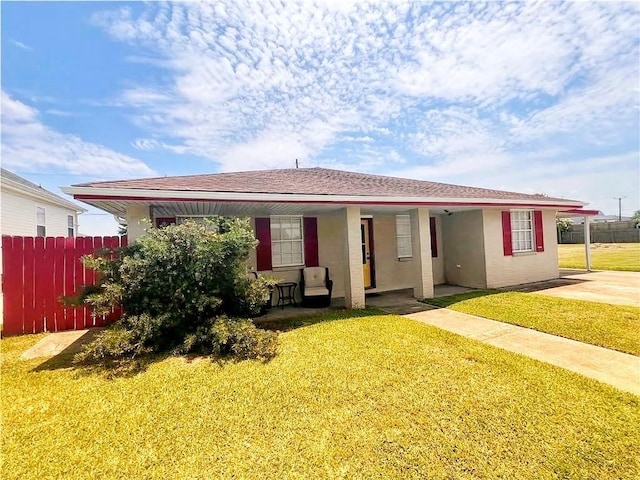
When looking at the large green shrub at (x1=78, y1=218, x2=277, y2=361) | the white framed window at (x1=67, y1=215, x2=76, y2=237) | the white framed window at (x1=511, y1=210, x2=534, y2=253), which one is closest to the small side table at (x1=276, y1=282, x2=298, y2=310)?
the large green shrub at (x1=78, y1=218, x2=277, y2=361)

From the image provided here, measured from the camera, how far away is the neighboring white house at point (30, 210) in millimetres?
A: 12047

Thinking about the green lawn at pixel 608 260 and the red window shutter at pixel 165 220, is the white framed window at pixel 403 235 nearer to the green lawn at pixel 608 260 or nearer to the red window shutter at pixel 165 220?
the red window shutter at pixel 165 220

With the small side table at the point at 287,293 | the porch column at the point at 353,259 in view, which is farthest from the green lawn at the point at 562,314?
the small side table at the point at 287,293

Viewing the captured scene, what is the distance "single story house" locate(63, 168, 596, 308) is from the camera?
648 cm

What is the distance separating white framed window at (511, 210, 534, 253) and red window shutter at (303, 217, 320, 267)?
741 cm

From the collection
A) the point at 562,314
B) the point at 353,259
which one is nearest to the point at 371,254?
the point at 353,259

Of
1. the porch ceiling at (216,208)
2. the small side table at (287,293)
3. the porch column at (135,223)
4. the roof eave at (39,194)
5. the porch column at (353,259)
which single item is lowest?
the small side table at (287,293)

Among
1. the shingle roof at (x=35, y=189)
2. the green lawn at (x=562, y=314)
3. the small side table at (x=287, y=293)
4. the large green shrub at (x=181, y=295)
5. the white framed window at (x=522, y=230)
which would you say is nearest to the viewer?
the large green shrub at (x=181, y=295)

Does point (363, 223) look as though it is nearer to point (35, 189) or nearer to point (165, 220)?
point (165, 220)

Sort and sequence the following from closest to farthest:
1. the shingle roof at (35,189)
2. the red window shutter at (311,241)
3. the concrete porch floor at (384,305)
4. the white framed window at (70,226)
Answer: the concrete porch floor at (384,305) < the red window shutter at (311,241) < the shingle roof at (35,189) < the white framed window at (70,226)

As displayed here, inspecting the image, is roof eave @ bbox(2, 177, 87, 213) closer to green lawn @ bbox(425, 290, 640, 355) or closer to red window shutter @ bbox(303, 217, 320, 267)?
red window shutter @ bbox(303, 217, 320, 267)

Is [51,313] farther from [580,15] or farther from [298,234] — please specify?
[580,15]

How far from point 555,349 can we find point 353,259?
4433 mm

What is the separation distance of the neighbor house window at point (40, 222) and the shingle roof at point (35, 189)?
0.70 m
